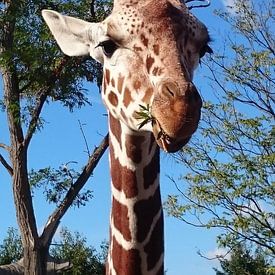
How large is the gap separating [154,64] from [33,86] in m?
11.0

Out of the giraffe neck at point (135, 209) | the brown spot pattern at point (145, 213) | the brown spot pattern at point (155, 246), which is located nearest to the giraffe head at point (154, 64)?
the giraffe neck at point (135, 209)

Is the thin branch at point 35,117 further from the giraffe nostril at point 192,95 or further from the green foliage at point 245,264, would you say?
the giraffe nostril at point 192,95

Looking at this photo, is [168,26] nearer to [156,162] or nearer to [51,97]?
[156,162]

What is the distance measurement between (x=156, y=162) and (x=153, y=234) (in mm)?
386

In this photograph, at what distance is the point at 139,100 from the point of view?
3748mm

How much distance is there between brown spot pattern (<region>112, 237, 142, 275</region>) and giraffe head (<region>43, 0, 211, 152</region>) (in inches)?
24.6

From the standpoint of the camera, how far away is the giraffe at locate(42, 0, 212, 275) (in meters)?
3.71

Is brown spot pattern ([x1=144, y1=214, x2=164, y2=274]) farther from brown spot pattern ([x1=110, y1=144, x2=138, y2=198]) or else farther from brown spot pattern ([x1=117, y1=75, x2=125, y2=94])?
brown spot pattern ([x1=117, y1=75, x2=125, y2=94])

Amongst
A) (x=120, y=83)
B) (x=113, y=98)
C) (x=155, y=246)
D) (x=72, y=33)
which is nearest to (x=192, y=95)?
(x=120, y=83)

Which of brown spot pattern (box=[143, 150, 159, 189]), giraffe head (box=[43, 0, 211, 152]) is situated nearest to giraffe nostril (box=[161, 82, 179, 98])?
giraffe head (box=[43, 0, 211, 152])

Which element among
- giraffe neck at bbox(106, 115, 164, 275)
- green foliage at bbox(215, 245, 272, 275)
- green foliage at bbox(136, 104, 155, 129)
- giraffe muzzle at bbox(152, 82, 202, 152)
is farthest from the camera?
green foliage at bbox(215, 245, 272, 275)

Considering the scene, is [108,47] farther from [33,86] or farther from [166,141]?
[33,86]

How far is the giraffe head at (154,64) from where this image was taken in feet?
10.8

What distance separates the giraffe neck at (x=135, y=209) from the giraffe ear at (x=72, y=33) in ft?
2.38
